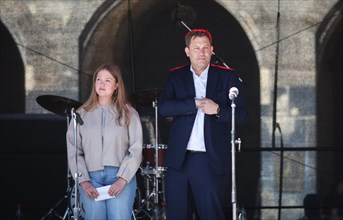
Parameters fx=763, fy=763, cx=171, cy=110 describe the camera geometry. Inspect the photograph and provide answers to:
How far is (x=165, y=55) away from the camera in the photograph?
6840 millimetres

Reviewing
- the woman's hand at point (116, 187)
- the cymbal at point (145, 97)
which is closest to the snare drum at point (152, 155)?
the cymbal at point (145, 97)

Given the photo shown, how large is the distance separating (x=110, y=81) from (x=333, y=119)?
2617 millimetres

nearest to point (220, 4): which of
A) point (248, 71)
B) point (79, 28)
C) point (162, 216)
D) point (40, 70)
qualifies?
point (248, 71)

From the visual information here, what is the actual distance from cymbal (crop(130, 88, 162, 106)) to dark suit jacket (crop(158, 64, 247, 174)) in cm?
108

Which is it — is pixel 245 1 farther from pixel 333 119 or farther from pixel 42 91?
pixel 42 91

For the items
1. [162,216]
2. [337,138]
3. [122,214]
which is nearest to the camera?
[122,214]

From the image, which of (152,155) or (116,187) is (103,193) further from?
(152,155)

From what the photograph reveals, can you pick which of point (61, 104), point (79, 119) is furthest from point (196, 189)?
point (61, 104)

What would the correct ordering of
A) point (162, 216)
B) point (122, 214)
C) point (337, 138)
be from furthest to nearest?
point (337, 138), point (162, 216), point (122, 214)

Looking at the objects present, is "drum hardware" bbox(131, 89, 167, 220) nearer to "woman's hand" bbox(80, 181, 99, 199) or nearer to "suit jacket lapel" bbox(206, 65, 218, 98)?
"suit jacket lapel" bbox(206, 65, 218, 98)

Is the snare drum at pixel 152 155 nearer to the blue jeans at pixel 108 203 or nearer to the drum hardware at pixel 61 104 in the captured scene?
the drum hardware at pixel 61 104

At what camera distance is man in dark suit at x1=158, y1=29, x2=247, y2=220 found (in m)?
4.69

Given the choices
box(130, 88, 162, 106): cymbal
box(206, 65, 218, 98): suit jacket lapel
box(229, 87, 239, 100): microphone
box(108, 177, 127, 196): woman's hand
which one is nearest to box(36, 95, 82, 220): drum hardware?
box(130, 88, 162, 106): cymbal

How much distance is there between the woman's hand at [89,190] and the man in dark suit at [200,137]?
0.47m
